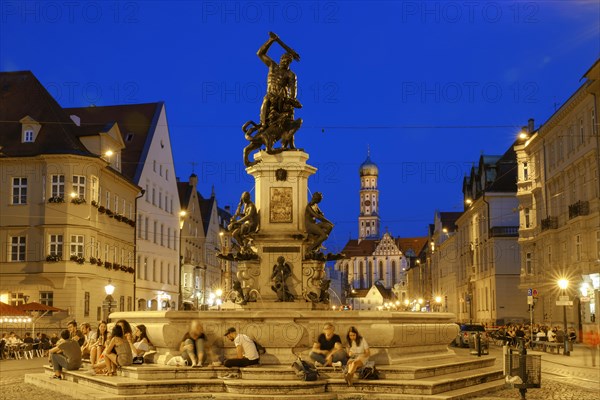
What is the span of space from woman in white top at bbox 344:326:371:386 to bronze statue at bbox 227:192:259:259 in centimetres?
547

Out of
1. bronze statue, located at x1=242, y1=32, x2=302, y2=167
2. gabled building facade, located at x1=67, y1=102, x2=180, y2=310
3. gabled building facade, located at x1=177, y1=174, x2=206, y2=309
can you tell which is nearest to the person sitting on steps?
bronze statue, located at x1=242, y1=32, x2=302, y2=167

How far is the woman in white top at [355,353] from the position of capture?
15484mm

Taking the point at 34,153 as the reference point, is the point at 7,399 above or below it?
below

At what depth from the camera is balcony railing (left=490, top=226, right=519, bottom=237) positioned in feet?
213

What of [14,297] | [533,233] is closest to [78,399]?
[14,297]

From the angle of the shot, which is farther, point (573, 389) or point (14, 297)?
point (14, 297)

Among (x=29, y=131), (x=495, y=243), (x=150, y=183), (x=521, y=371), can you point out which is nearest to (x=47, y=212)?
(x=29, y=131)

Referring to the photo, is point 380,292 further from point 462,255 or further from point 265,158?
point 265,158

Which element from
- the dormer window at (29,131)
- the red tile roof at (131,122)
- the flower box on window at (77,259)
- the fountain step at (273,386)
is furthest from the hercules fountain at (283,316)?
the red tile roof at (131,122)

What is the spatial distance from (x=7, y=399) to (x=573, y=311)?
120 feet

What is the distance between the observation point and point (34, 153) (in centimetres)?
4469

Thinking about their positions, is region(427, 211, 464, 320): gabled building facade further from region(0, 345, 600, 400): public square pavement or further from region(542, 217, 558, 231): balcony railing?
region(0, 345, 600, 400): public square pavement

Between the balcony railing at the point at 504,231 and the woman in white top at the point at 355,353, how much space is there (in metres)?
50.7

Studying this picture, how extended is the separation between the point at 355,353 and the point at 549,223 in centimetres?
3582
